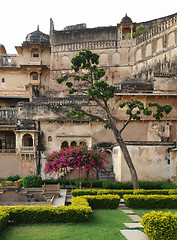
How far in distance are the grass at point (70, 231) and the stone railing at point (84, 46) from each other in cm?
3056

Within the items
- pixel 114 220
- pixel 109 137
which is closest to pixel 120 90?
pixel 109 137

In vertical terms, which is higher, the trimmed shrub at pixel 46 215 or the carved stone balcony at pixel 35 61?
the carved stone balcony at pixel 35 61

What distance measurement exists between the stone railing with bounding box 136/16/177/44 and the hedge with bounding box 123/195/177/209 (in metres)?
24.2

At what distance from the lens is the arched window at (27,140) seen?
27181 millimetres

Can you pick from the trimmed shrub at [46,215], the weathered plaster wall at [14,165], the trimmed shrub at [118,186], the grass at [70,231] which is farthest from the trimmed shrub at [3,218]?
the weathered plaster wall at [14,165]

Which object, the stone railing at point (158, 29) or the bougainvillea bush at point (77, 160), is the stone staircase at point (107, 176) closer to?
the bougainvillea bush at point (77, 160)

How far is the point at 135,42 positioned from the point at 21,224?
32042mm

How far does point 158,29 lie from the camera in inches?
1352

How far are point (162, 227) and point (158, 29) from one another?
30.7 m

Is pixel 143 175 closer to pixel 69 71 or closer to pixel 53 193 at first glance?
pixel 53 193

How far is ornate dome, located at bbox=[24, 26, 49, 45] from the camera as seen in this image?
39150 mm

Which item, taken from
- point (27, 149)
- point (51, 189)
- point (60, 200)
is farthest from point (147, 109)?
point (27, 149)

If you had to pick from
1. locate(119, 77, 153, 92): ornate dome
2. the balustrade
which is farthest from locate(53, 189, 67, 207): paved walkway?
locate(119, 77, 153, 92): ornate dome

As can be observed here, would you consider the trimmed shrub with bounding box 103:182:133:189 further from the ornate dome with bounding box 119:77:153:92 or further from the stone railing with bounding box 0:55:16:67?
the stone railing with bounding box 0:55:16:67
